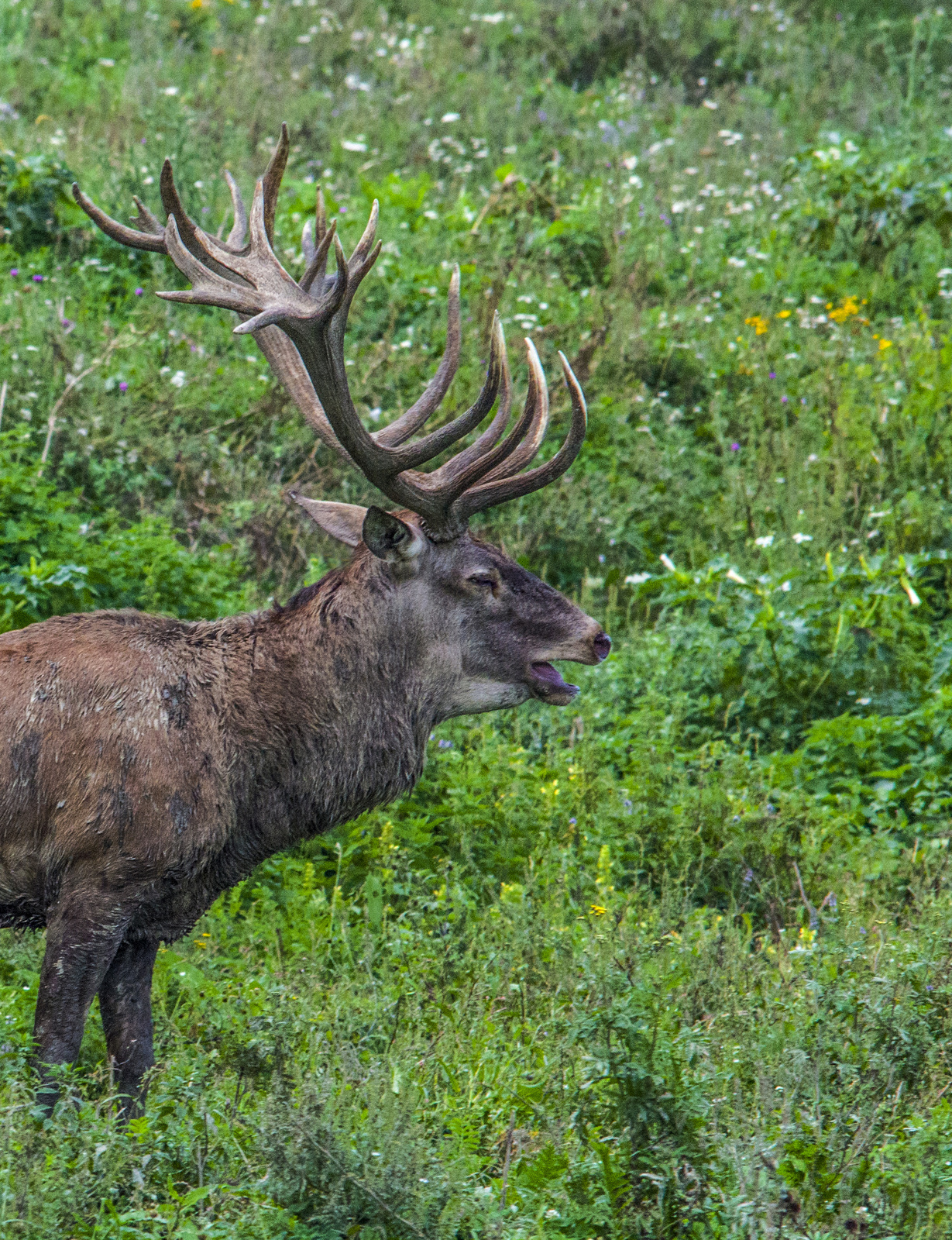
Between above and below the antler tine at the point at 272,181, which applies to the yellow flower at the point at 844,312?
above

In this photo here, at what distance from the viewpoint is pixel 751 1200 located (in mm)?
3541

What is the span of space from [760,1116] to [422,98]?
10.0 m

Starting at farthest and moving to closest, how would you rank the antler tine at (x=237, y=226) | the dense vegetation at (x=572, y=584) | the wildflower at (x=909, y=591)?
the wildflower at (x=909, y=591), the antler tine at (x=237, y=226), the dense vegetation at (x=572, y=584)

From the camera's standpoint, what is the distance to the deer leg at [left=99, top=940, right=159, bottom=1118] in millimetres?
4582

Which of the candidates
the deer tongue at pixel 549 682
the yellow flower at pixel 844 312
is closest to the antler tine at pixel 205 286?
the deer tongue at pixel 549 682

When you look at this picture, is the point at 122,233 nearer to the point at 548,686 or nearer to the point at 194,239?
the point at 194,239

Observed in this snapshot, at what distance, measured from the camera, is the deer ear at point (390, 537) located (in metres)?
4.82

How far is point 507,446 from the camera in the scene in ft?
16.1

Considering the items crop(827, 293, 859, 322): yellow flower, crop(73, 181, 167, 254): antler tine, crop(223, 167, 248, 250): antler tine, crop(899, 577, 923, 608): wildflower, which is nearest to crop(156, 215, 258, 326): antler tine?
crop(73, 181, 167, 254): antler tine

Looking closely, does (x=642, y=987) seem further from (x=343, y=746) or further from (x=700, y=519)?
(x=700, y=519)

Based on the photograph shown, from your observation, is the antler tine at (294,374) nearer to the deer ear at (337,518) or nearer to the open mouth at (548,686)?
the deer ear at (337,518)

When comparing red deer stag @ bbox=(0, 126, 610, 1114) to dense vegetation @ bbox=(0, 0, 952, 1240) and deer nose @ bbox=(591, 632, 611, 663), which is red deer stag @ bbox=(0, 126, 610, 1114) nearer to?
deer nose @ bbox=(591, 632, 611, 663)

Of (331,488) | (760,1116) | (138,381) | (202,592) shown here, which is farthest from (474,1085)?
(138,381)

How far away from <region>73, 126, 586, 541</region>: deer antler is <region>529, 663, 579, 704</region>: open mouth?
529 millimetres
